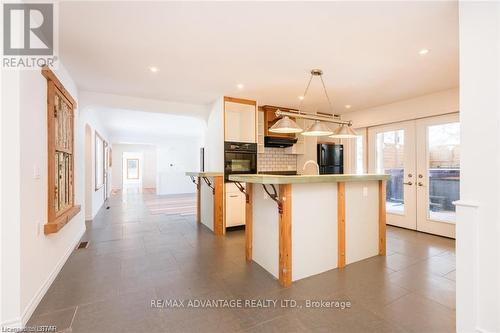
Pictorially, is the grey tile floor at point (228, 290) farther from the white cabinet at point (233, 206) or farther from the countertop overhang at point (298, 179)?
the countertop overhang at point (298, 179)

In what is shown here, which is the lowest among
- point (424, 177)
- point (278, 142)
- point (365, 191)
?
point (365, 191)

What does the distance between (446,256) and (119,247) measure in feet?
15.2

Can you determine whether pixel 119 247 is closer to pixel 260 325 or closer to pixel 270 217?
pixel 270 217

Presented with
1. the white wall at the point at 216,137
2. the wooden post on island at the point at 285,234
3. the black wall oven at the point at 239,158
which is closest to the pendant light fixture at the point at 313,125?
the wooden post on island at the point at 285,234

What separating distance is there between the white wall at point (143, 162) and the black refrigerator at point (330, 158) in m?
10.2

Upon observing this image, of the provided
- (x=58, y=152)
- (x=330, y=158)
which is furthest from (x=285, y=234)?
(x=330, y=158)

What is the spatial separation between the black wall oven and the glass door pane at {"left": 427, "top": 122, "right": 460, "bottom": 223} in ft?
10.8

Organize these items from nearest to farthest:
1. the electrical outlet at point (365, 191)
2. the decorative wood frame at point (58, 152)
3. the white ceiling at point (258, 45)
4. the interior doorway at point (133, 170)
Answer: the white ceiling at point (258, 45), the decorative wood frame at point (58, 152), the electrical outlet at point (365, 191), the interior doorway at point (133, 170)

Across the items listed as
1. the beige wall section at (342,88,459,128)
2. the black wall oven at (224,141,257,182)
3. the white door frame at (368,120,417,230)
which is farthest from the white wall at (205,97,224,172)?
the white door frame at (368,120,417,230)

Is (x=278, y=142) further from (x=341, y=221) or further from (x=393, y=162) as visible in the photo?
(x=341, y=221)

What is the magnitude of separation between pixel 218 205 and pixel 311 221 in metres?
2.18

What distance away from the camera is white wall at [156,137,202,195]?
1043 centimetres

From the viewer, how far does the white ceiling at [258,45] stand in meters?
2.02

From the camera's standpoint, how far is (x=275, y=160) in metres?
5.68
